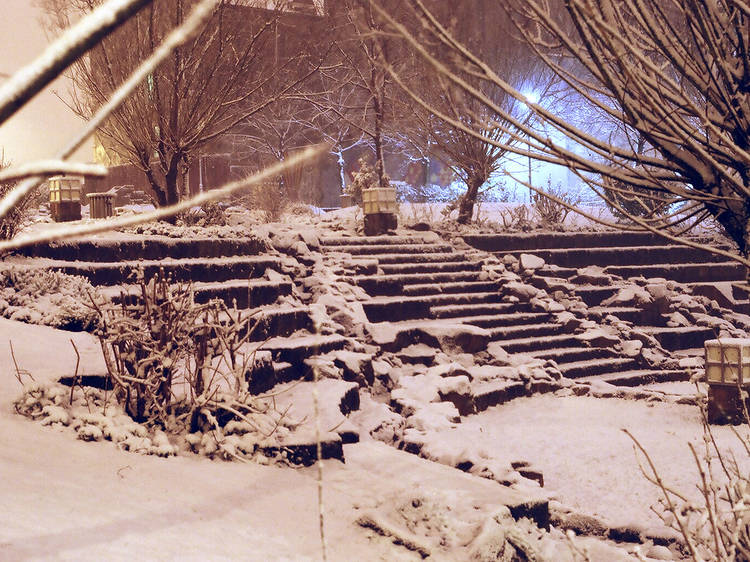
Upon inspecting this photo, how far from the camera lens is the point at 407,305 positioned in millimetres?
10805

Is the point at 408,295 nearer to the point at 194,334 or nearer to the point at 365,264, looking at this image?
the point at 365,264

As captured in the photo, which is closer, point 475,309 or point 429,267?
point 475,309

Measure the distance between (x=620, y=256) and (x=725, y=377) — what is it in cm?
735

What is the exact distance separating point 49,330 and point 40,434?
2249mm

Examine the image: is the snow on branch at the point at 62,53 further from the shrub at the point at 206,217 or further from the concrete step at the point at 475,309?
the shrub at the point at 206,217

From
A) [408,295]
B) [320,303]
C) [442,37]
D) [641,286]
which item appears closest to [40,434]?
[442,37]

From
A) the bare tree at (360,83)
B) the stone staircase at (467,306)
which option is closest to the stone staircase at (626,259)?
the stone staircase at (467,306)

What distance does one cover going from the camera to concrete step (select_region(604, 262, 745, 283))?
14.3 m

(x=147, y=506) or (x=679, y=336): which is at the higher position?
(x=147, y=506)

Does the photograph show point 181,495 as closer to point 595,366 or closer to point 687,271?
point 595,366

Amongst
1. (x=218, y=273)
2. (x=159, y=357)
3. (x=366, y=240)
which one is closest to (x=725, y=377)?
(x=159, y=357)

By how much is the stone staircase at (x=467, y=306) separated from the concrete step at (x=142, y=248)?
179 cm

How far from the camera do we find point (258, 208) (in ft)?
53.5

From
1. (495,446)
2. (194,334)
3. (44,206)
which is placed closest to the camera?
(194,334)
